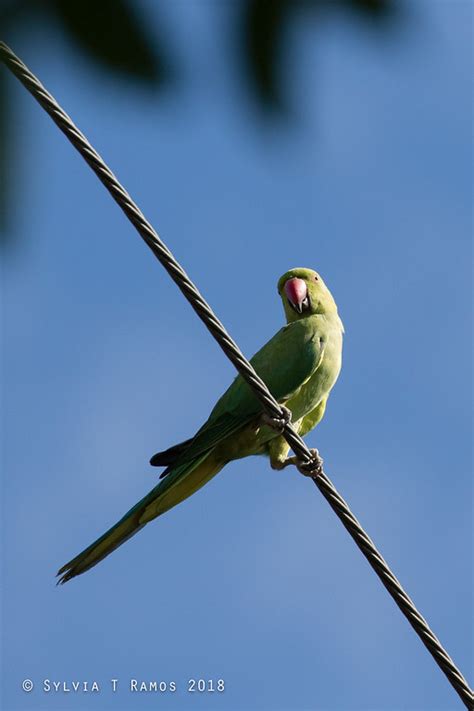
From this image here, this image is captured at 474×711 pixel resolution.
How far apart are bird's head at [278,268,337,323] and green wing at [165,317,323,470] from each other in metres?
0.22

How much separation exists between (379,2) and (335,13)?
2cm

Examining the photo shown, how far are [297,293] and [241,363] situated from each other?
231 cm

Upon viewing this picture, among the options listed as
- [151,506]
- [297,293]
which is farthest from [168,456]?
[297,293]

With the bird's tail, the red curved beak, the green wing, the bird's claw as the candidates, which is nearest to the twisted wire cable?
the bird's claw

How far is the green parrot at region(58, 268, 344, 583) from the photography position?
3.89 meters

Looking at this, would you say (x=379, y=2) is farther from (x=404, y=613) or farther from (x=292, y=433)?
(x=292, y=433)

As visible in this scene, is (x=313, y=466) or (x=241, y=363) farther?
(x=313, y=466)

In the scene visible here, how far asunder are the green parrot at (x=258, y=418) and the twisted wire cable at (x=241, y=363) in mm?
879

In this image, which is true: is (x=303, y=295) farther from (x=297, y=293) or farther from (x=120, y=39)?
(x=120, y=39)

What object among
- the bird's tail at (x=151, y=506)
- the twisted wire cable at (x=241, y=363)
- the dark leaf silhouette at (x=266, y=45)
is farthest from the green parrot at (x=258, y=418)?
the dark leaf silhouette at (x=266, y=45)

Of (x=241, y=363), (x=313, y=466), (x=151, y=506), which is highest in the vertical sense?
(x=151, y=506)

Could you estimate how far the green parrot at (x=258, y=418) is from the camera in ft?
12.8

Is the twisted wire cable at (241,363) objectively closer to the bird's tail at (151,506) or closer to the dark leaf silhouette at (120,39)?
the bird's tail at (151,506)

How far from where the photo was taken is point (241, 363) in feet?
8.13
